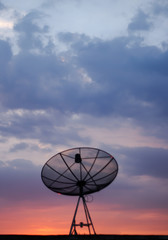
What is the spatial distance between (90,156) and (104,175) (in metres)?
1.66

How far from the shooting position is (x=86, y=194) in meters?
19.8

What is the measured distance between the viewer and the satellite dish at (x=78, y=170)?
20562 mm

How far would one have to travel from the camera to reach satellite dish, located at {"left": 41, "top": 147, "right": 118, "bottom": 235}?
20562 millimetres

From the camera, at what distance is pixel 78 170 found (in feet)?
69.5
